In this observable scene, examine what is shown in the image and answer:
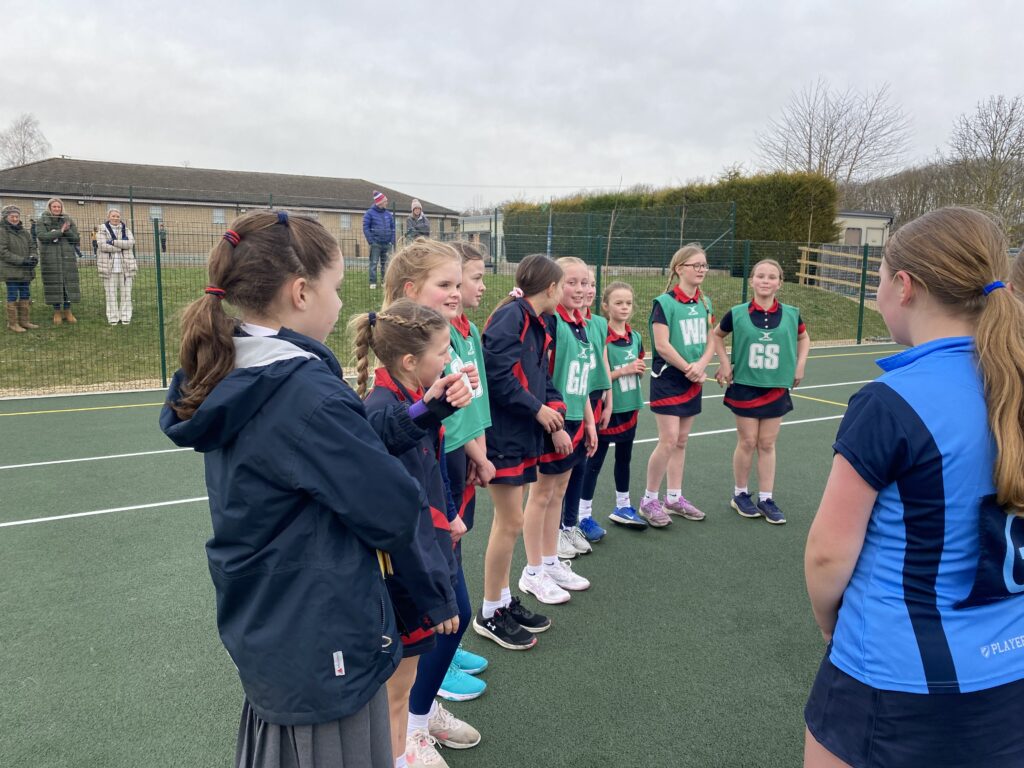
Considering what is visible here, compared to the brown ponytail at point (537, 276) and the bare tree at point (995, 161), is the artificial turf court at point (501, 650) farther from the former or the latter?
the bare tree at point (995, 161)

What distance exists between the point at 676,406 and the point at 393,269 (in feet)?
9.52

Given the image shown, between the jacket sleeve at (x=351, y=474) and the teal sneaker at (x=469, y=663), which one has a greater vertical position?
the jacket sleeve at (x=351, y=474)

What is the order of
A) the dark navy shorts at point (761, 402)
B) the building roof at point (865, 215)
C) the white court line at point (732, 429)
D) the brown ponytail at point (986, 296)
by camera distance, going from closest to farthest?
the brown ponytail at point (986, 296), the dark navy shorts at point (761, 402), the white court line at point (732, 429), the building roof at point (865, 215)

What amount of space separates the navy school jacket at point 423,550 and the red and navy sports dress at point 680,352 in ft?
10.0

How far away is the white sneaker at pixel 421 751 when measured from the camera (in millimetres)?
2525

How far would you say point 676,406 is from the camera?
200 inches

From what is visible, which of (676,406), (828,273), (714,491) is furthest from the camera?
(828,273)

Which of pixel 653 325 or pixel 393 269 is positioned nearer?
pixel 393 269

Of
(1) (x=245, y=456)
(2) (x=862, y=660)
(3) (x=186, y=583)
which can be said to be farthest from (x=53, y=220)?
(2) (x=862, y=660)

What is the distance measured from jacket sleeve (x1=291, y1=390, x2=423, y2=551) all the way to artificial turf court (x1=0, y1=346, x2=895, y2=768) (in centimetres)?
162

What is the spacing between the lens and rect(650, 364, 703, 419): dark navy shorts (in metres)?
5.09

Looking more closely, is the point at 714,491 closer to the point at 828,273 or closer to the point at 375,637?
the point at 375,637

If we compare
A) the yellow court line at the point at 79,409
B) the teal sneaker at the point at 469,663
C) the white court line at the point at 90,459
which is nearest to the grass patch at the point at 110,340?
the yellow court line at the point at 79,409

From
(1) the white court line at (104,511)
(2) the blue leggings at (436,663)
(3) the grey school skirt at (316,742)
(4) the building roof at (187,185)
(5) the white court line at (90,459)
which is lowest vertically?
(5) the white court line at (90,459)
